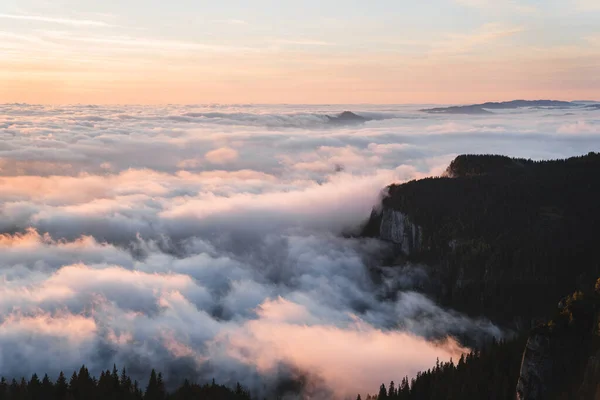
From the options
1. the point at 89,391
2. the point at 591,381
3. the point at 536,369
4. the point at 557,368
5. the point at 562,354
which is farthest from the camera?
the point at 89,391

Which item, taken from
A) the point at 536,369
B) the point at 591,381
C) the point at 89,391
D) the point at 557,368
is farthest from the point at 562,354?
the point at 89,391

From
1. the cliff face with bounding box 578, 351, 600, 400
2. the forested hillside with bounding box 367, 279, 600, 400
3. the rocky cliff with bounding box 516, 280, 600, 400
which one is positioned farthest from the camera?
the rocky cliff with bounding box 516, 280, 600, 400

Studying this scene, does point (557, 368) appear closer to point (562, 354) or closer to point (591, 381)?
point (562, 354)

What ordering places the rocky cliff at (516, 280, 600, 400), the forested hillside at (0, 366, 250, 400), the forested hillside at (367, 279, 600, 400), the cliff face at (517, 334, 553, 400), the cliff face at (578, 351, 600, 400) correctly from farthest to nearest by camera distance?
1. the forested hillside at (0, 366, 250, 400)
2. the cliff face at (517, 334, 553, 400)
3. the rocky cliff at (516, 280, 600, 400)
4. the forested hillside at (367, 279, 600, 400)
5. the cliff face at (578, 351, 600, 400)

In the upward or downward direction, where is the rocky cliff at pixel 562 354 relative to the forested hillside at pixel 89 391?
upward

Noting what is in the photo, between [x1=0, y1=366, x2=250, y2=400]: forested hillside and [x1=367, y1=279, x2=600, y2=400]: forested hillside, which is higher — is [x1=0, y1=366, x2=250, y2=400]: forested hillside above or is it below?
below

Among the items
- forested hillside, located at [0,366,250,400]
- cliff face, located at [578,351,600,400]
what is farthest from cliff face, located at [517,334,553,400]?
forested hillside, located at [0,366,250,400]

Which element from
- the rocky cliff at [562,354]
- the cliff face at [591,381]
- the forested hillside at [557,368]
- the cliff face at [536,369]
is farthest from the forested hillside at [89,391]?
the cliff face at [591,381]

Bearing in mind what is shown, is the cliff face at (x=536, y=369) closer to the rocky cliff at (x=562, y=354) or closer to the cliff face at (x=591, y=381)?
the rocky cliff at (x=562, y=354)

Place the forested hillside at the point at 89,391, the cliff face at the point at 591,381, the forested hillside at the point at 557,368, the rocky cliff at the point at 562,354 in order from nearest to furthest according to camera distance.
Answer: the cliff face at the point at 591,381 → the forested hillside at the point at 557,368 → the rocky cliff at the point at 562,354 → the forested hillside at the point at 89,391

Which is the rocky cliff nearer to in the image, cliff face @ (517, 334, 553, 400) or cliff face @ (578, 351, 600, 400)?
cliff face @ (517, 334, 553, 400)

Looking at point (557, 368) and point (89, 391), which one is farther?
point (89, 391)
